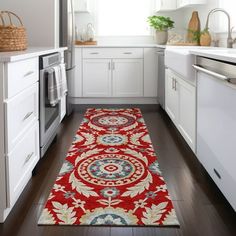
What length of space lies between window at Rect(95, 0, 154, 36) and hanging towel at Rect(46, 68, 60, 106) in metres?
2.92

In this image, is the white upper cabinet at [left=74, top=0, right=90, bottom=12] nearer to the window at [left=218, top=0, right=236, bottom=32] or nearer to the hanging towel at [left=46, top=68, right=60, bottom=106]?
the window at [left=218, top=0, right=236, bottom=32]

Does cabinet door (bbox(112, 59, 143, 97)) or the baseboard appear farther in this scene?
the baseboard

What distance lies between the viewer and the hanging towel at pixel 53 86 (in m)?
2.78

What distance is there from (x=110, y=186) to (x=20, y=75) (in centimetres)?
86

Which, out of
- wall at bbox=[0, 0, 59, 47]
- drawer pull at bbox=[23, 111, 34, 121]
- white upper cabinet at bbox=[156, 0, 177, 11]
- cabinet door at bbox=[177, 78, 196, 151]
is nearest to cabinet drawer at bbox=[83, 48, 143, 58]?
white upper cabinet at bbox=[156, 0, 177, 11]

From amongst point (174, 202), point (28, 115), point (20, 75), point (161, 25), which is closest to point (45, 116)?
point (28, 115)

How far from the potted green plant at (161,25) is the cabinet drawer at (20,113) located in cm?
320

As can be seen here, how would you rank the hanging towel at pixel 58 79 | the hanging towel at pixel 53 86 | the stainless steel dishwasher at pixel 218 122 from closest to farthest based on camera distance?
the stainless steel dishwasher at pixel 218 122, the hanging towel at pixel 53 86, the hanging towel at pixel 58 79

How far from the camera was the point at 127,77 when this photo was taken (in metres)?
5.19

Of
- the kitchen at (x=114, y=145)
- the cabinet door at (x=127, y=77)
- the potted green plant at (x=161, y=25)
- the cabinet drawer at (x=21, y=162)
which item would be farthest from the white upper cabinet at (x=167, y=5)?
the cabinet drawer at (x=21, y=162)

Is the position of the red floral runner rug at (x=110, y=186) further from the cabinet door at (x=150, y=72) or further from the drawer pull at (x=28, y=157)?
the cabinet door at (x=150, y=72)

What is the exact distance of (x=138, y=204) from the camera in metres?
2.03

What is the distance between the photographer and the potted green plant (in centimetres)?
529

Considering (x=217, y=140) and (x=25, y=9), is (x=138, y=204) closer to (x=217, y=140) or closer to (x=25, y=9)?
(x=217, y=140)
